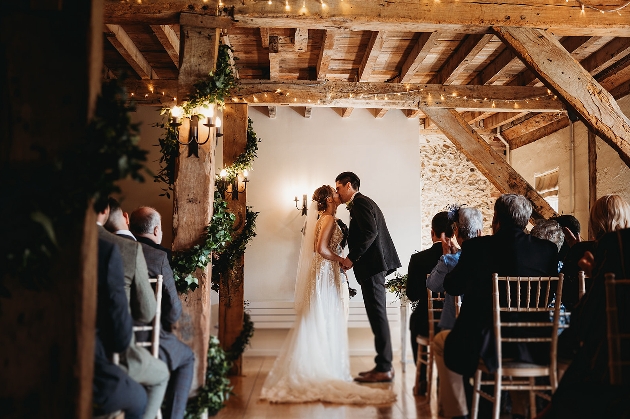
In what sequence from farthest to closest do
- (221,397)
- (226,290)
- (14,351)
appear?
1. (226,290)
2. (221,397)
3. (14,351)

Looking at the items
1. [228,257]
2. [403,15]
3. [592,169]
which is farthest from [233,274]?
[592,169]

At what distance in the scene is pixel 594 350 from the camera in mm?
2375

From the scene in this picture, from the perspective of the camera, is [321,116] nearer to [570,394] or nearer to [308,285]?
[308,285]

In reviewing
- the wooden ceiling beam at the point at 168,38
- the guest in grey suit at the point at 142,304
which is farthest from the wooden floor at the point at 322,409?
the wooden ceiling beam at the point at 168,38

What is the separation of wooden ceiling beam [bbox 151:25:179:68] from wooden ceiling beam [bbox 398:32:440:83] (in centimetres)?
255

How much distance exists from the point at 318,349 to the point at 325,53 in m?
3.14

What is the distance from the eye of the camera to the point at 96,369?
2.13 m

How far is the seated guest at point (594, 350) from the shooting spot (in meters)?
2.15

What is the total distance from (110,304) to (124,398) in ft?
1.18

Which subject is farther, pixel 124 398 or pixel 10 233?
pixel 124 398

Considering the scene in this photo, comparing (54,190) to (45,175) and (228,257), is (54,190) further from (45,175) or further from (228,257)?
(228,257)

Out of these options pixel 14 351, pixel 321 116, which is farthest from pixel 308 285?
pixel 321 116

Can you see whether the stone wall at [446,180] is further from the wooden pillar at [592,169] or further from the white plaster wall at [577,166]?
the wooden pillar at [592,169]

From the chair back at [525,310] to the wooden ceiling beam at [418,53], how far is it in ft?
10.1
